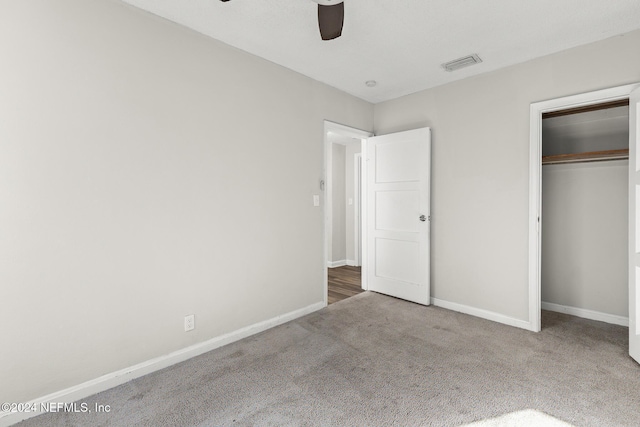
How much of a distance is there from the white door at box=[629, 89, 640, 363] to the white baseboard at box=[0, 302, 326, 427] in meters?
2.79

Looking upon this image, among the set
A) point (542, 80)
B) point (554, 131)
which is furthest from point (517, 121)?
point (554, 131)

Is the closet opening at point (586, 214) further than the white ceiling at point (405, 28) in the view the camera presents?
Yes

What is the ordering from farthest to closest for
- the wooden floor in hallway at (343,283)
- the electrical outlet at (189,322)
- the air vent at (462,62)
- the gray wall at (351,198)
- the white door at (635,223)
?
1. the gray wall at (351,198)
2. the wooden floor in hallway at (343,283)
3. the air vent at (462,62)
4. the electrical outlet at (189,322)
5. the white door at (635,223)

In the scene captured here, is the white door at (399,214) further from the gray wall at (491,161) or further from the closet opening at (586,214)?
the closet opening at (586,214)

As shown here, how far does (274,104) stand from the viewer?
2951 mm

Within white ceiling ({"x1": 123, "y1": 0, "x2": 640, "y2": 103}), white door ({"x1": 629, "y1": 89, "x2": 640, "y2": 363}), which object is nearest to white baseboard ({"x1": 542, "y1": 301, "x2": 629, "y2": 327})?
white door ({"x1": 629, "y1": 89, "x2": 640, "y2": 363})

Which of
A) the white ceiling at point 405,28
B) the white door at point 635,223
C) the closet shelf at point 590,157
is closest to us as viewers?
the white ceiling at point 405,28

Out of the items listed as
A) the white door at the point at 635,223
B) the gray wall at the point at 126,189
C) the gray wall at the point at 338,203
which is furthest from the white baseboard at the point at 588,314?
the gray wall at the point at 338,203

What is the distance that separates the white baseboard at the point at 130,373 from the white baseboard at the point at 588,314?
2.93 m

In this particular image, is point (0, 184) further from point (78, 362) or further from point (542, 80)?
point (542, 80)

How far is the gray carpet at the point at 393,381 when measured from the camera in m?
1.74

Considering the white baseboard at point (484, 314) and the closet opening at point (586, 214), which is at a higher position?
the closet opening at point (586, 214)

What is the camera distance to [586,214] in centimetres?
314

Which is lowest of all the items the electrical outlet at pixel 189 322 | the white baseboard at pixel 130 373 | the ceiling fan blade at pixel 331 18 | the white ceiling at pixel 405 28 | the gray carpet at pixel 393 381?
the gray carpet at pixel 393 381
